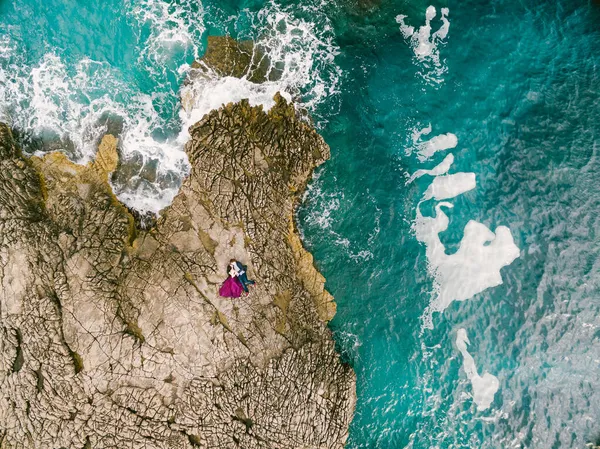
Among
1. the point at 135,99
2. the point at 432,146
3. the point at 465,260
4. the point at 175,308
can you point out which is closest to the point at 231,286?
the point at 175,308

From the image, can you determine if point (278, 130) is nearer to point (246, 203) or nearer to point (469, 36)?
point (246, 203)

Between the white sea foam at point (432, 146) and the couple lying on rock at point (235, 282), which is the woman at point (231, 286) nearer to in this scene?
the couple lying on rock at point (235, 282)

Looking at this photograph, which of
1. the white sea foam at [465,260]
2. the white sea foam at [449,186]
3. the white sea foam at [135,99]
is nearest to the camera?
the white sea foam at [135,99]

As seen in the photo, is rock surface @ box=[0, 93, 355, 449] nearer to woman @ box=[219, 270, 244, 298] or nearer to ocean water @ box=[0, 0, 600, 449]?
woman @ box=[219, 270, 244, 298]

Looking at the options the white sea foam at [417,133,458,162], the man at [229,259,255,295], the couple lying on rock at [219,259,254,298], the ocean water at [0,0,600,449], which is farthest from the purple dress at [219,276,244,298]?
the white sea foam at [417,133,458,162]

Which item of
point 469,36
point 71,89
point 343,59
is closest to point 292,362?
point 343,59

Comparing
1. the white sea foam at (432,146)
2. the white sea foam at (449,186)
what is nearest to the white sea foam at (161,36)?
the white sea foam at (432,146)

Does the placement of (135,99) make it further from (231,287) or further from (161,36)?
(231,287)
